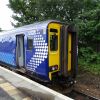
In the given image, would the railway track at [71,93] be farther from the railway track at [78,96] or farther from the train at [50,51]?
the train at [50,51]

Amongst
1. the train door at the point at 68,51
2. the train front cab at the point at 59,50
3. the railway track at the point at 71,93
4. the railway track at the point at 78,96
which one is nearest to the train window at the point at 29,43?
the train front cab at the point at 59,50

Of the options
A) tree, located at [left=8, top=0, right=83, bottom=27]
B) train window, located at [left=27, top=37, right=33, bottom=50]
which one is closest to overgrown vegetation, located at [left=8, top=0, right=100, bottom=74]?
tree, located at [left=8, top=0, right=83, bottom=27]

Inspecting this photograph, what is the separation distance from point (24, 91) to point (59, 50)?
3.23 m

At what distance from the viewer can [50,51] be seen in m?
9.26

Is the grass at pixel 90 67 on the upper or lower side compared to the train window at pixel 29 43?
lower

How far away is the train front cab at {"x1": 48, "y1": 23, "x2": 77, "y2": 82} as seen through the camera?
9.30 meters

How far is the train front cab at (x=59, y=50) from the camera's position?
30.5 feet

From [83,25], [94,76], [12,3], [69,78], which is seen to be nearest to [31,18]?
[12,3]

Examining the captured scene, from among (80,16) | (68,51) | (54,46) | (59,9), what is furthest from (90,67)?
(59,9)

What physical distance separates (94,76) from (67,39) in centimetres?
408

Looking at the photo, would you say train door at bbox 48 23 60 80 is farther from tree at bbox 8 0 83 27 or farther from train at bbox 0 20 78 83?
tree at bbox 8 0 83 27

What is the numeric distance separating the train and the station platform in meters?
1.39

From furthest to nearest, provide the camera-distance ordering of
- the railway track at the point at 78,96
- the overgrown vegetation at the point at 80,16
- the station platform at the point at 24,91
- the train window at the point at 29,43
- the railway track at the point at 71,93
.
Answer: the overgrown vegetation at the point at 80,16, the train window at the point at 29,43, the railway track at the point at 71,93, the railway track at the point at 78,96, the station platform at the point at 24,91

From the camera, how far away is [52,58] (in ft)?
30.6
